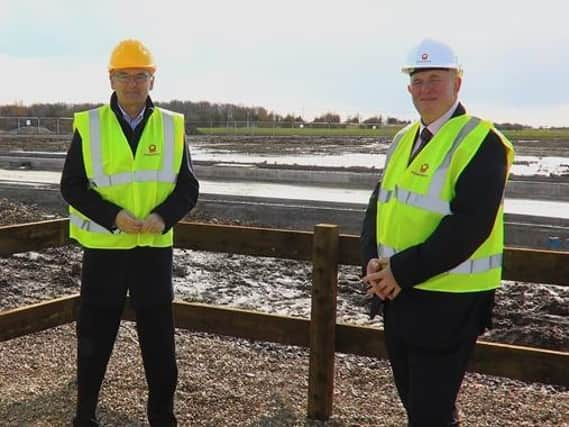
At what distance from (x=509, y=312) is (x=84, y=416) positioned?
4.84 metres

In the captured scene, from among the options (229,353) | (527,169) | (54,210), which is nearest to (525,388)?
(229,353)

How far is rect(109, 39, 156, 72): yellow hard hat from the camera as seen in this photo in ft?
11.2

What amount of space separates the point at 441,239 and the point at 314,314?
178 centimetres

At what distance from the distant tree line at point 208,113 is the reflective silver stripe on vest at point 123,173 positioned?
58.7 m

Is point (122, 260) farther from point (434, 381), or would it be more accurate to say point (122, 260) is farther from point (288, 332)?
point (434, 381)

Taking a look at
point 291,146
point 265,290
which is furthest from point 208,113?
point 265,290

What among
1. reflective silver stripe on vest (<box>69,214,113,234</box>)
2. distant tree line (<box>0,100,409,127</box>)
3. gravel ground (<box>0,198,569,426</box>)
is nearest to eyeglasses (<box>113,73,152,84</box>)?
reflective silver stripe on vest (<box>69,214,113,234</box>)

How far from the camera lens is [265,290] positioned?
806 cm

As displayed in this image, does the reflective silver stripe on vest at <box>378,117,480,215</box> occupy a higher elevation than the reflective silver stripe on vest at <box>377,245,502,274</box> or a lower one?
higher

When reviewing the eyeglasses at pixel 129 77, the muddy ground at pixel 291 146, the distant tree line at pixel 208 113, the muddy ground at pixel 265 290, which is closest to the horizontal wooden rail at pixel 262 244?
the eyeglasses at pixel 129 77

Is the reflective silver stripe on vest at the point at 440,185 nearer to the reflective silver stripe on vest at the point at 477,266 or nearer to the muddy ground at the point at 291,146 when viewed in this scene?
the reflective silver stripe on vest at the point at 477,266

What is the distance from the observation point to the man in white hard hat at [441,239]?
2545mm

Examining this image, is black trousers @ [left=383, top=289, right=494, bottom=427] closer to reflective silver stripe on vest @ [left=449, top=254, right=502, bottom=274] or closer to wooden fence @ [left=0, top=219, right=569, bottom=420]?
reflective silver stripe on vest @ [left=449, top=254, right=502, bottom=274]

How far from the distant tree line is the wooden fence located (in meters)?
57.7
